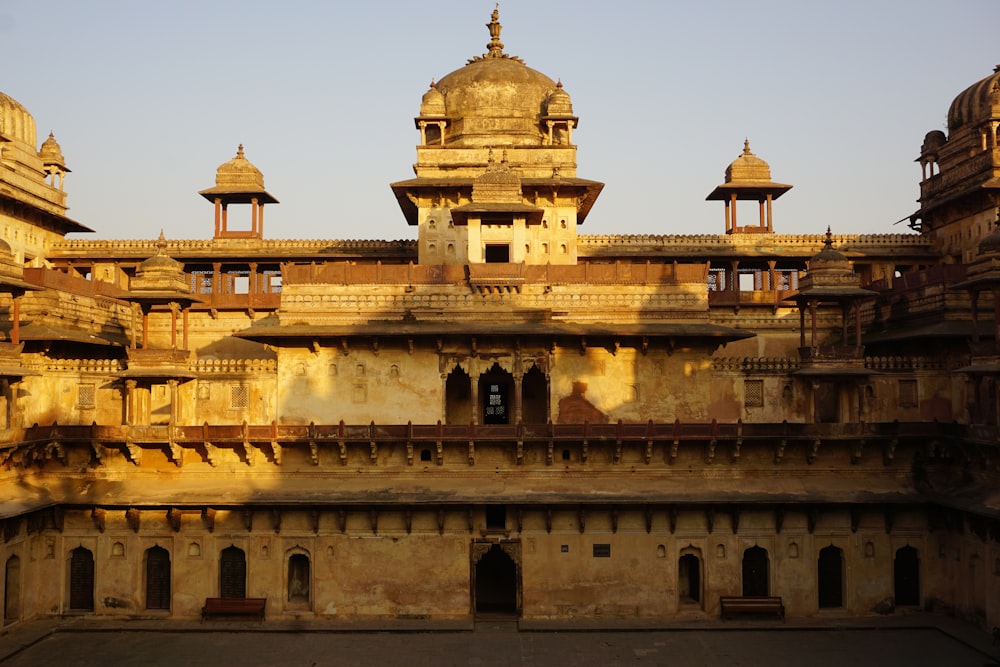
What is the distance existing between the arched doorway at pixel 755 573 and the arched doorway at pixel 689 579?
4.22 feet

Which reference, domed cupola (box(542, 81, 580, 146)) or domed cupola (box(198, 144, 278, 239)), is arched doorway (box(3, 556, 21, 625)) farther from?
domed cupola (box(542, 81, 580, 146))

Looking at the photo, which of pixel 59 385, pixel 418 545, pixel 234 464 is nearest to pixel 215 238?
pixel 59 385

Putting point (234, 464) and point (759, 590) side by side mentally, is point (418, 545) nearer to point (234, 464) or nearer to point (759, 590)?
point (234, 464)

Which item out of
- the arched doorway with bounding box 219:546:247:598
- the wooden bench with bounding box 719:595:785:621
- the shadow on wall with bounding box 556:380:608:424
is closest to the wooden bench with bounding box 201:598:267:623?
the arched doorway with bounding box 219:546:247:598

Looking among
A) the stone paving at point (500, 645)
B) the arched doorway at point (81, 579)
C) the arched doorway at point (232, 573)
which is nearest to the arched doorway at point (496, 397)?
the stone paving at point (500, 645)

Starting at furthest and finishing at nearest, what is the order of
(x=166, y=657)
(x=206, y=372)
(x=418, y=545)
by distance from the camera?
(x=206, y=372)
(x=418, y=545)
(x=166, y=657)

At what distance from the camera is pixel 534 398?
28.1m

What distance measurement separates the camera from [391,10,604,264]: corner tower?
32.5m

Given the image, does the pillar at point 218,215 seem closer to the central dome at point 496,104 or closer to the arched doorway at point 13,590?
the central dome at point 496,104

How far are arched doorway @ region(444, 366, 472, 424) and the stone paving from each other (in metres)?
6.79

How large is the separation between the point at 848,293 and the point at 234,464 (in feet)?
61.0

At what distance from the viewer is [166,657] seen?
21.0 m

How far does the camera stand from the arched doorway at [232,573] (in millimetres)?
24328

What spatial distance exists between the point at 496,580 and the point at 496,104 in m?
Answer: 18.8
